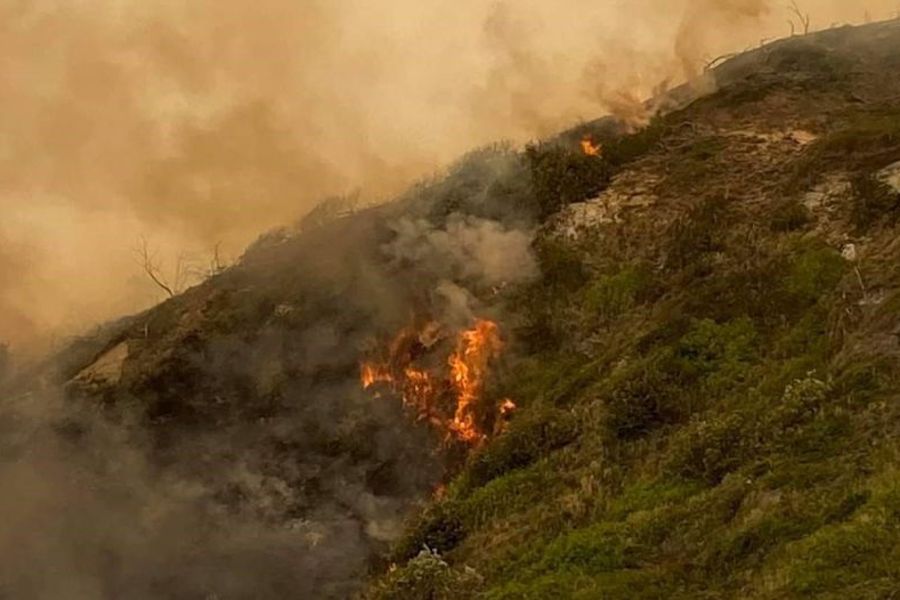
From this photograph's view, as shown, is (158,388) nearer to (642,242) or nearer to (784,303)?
(642,242)

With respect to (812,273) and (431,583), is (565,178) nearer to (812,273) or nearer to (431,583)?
(812,273)

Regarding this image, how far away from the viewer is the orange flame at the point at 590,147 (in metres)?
32.4

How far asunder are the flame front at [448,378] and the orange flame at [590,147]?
7779 mm

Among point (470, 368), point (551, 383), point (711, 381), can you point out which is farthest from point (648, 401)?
point (470, 368)

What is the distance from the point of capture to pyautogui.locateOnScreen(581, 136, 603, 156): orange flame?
32.4 meters

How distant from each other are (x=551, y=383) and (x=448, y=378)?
3.17 meters

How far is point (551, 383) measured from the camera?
23422 millimetres

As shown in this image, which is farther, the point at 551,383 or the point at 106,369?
the point at 106,369

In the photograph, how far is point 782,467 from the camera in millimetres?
14078

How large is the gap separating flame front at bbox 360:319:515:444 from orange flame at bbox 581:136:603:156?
25.5ft

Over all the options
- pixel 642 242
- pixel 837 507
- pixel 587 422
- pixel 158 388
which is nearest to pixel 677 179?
pixel 642 242

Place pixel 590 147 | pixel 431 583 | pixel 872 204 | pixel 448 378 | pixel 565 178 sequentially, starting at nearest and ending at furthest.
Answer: pixel 431 583 < pixel 872 204 < pixel 448 378 < pixel 565 178 < pixel 590 147

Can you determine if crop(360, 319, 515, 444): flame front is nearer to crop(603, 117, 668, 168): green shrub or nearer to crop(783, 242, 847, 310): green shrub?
crop(783, 242, 847, 310): green shrub

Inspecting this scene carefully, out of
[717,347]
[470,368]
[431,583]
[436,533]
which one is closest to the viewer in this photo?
[431,583]
